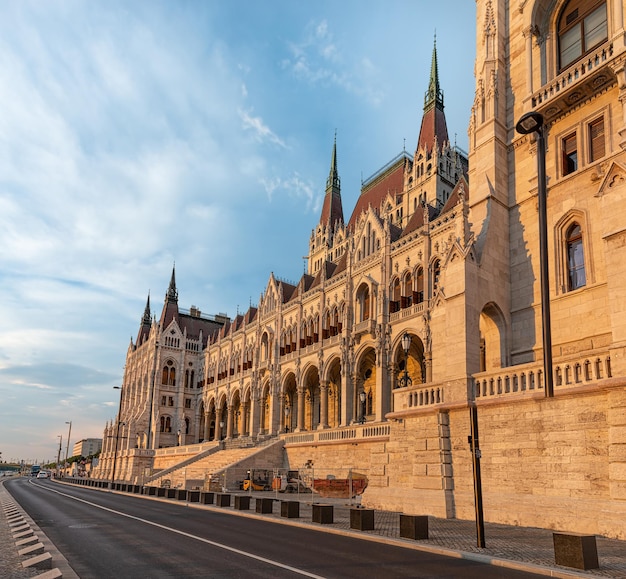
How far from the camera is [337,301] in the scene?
43.4 meters

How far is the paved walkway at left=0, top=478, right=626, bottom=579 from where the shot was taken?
348 inches

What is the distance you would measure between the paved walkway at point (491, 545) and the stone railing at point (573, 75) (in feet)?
43.0

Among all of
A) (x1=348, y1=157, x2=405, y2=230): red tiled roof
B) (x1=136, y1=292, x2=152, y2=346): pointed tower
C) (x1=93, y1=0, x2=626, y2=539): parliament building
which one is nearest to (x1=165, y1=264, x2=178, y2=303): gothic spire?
(x1=136, y1=292, x2=152, y2=346): pointed tower

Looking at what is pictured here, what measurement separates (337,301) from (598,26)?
27.8 meters

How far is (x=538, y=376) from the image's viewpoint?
1409 cm

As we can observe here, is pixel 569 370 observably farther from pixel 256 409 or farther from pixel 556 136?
pixel 256 409

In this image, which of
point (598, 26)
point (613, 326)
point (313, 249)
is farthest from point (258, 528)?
point (313, 249)

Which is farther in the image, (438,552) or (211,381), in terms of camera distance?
(211,381)

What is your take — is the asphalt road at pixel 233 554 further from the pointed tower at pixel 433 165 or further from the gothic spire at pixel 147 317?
the gothic spire at pixel 147 317

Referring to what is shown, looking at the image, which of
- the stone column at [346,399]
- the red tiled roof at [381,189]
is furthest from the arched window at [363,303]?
the red tiled roof at [381,189]

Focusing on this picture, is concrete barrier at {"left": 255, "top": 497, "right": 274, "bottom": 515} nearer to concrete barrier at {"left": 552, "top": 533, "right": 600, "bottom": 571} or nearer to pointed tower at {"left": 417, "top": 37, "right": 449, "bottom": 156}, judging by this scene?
concrete barrier at {"left": 552, "top": 533, "right": 600, "bottom": 571}

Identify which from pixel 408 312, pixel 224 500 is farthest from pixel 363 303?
pixel 224 500

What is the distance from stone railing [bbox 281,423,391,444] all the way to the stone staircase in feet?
5.50

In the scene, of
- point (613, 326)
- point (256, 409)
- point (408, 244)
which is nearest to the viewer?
point (613, 326)
